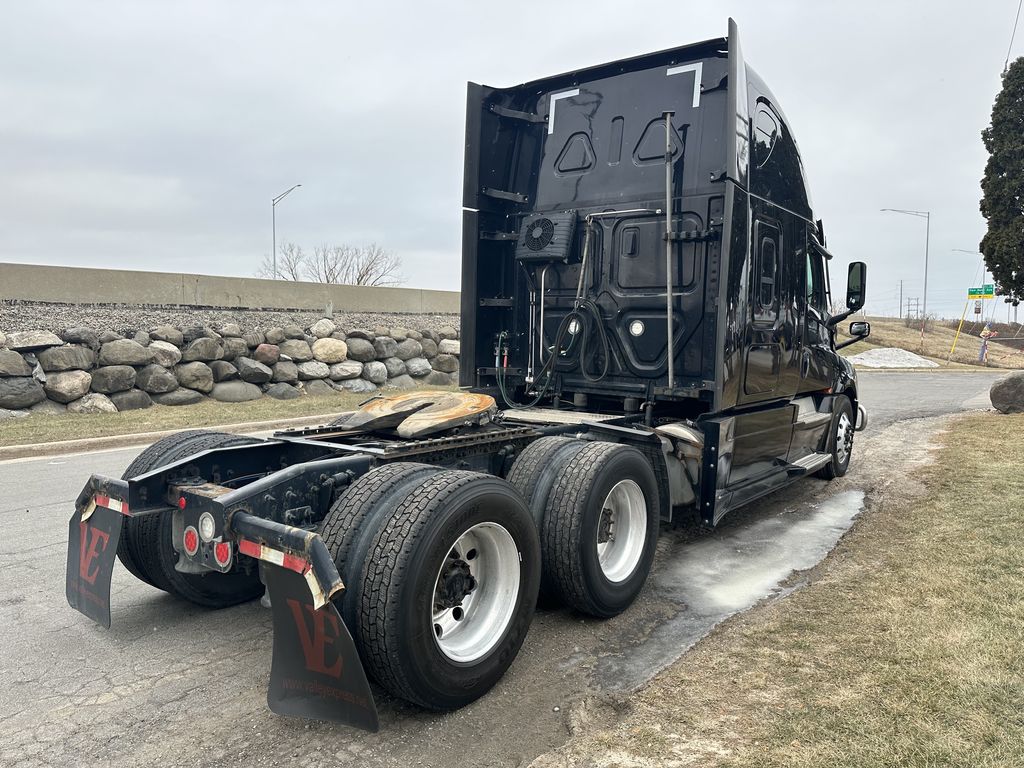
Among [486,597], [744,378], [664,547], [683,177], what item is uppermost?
[683,177]

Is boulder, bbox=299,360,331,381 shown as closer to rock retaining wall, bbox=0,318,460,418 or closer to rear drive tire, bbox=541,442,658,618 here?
rock retaining wall, bbox=0,318,460,418

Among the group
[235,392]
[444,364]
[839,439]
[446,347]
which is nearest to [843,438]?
[839,439]

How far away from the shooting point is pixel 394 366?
672 inches

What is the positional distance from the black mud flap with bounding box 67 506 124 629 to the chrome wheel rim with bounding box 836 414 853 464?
677 centimetres

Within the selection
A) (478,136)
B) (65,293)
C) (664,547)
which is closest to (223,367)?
(65,293)

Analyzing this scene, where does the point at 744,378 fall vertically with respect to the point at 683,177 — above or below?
below

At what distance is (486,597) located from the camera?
3412mm

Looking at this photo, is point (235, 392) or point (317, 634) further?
point (235, 392)

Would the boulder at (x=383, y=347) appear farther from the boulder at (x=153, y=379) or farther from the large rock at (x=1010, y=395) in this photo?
A: the large rock at (x=1010, y=395)

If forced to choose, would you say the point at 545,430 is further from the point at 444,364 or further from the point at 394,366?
the point at 444,364

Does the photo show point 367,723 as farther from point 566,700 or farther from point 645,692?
point 645,692

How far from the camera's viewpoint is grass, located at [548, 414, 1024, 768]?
8.92ft

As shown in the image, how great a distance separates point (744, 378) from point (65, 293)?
42.6 ft

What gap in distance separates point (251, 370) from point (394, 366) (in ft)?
11.8
